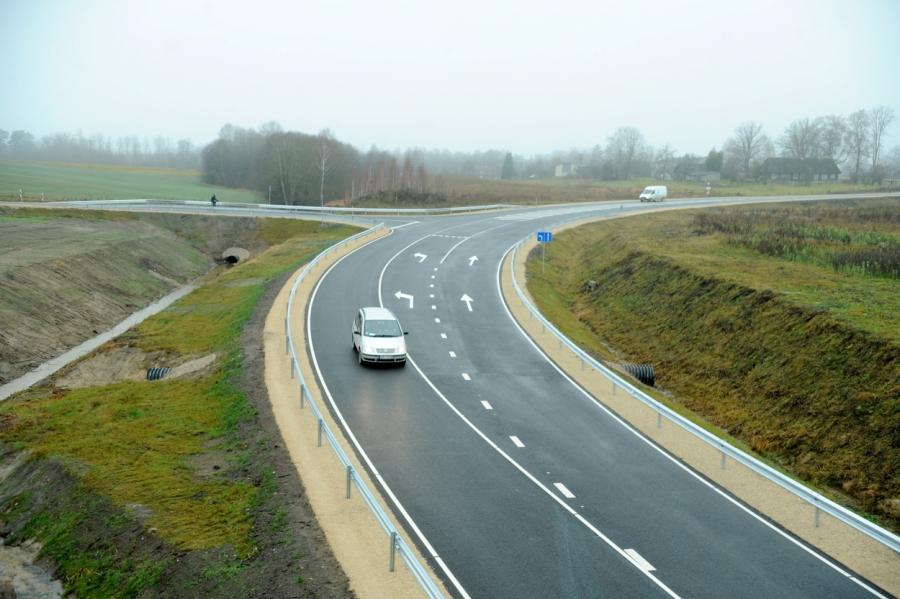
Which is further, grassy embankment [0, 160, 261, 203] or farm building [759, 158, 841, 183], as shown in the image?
farm building [759, 158, 841, 183]

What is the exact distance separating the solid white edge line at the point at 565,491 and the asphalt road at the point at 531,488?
4 centimetres

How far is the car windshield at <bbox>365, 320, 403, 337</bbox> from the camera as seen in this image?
26.8 m

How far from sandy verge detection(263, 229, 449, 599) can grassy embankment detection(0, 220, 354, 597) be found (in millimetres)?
953

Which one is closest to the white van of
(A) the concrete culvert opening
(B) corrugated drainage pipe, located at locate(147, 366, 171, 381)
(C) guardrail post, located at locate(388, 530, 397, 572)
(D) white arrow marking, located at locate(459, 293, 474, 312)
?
(A) the concrete culvert opening

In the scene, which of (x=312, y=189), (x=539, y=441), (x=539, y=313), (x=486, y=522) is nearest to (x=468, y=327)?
(x=539, y=313)

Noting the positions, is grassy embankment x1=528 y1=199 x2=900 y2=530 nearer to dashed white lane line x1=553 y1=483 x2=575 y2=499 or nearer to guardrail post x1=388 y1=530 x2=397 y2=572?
dashed white lane line x1=553 y1=483 x2=575 y2=499

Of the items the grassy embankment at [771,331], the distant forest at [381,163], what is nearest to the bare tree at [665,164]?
the distant forest at [381,163]

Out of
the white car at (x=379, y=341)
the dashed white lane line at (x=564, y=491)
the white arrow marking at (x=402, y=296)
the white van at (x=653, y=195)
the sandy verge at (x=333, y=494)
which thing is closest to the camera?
the sandy verge at (x=333, y=494)

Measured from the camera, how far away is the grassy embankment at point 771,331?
813 inches

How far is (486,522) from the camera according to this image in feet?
48.8

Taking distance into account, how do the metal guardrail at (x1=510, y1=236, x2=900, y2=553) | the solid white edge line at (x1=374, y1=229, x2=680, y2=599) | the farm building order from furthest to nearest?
1. the farm building
2. the metal guardrail at (x1=510, y1=236, x2=900, y2=553)
3. the solid white edge line at (x1=374, y1=229, x2=680, y2=599)

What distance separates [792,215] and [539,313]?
42746 mm

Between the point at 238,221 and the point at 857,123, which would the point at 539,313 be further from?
the point at 857,123

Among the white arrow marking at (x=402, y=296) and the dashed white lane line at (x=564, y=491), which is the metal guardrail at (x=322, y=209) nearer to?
the white arrow marking at (x=402, y=296)
